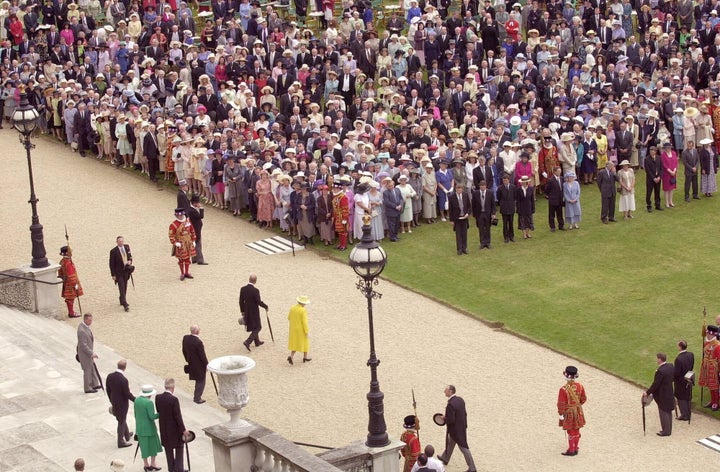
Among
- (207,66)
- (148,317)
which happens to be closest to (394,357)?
(148,317)

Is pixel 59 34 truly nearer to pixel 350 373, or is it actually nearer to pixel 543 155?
pixel 543 155

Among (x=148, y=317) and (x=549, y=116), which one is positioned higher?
(x=549, y=116)

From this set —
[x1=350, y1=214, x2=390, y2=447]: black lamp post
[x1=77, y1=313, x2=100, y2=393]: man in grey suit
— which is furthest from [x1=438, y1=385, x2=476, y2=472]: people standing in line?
[x1=77, y1=313, x2=100, y2=393]: man in grey suit

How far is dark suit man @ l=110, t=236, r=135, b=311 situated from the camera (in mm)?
31016

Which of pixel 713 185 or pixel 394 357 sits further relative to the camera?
pixel 713 185

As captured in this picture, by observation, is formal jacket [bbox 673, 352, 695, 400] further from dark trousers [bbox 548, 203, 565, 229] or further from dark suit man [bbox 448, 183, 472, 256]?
dark trousers [bbox 548, 203, 565, 229]

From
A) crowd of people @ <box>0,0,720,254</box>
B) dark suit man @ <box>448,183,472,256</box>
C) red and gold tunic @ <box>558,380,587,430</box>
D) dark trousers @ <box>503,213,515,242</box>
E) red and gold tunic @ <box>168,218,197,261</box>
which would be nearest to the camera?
red and gold tunic @ <box>558,380,587,430</box>

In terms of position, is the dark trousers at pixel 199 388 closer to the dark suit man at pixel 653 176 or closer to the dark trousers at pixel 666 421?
the dark trousers at pixel 666 421

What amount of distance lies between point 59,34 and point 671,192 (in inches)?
830

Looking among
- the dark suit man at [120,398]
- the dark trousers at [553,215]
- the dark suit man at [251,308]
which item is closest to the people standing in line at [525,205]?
the dark trousers at [553,215]

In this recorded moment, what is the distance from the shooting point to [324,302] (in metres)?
31.5

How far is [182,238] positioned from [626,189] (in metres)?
10.7

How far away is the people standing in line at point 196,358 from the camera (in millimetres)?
26141

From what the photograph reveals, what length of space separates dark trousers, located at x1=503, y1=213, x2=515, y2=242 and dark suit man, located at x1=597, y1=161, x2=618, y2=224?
2.34m
